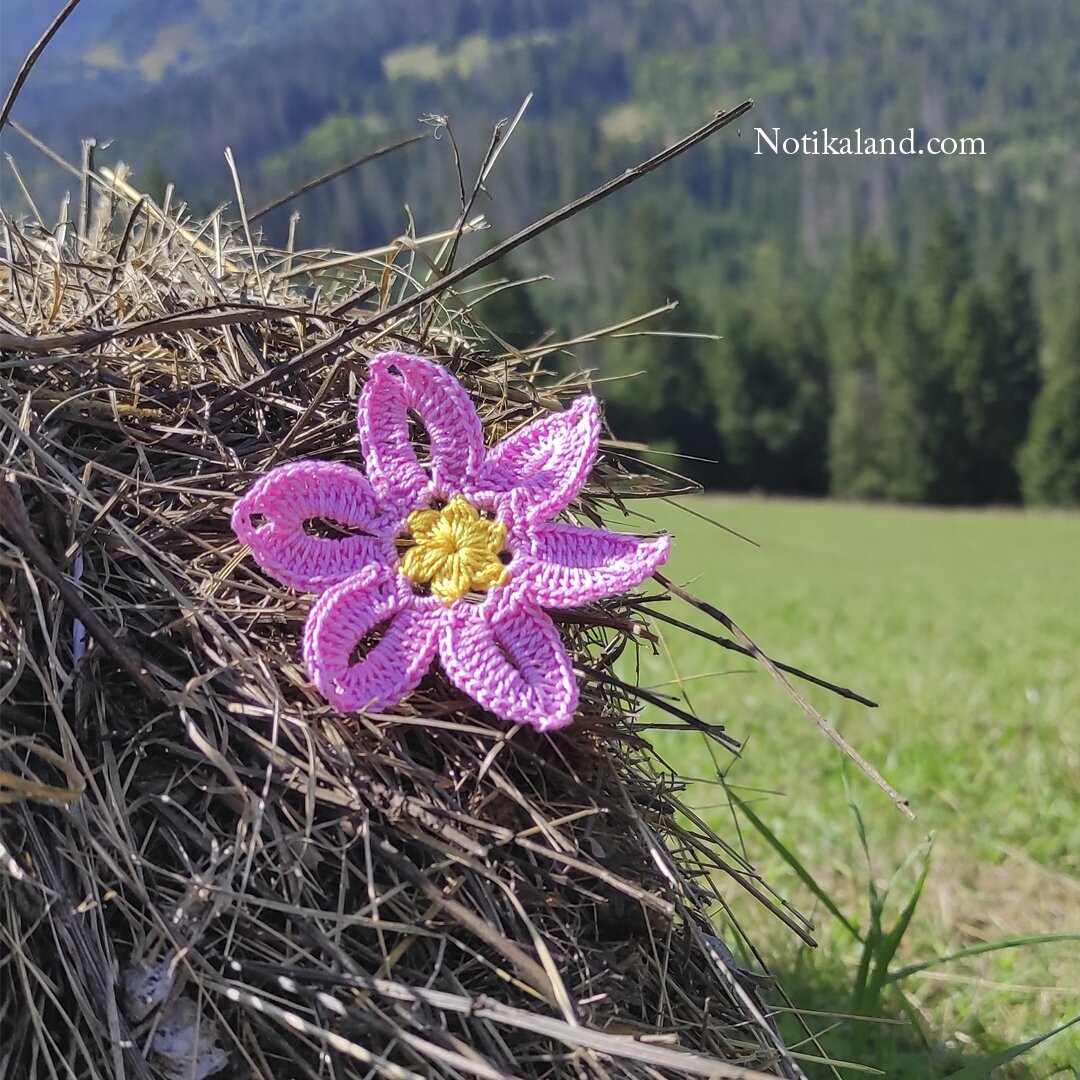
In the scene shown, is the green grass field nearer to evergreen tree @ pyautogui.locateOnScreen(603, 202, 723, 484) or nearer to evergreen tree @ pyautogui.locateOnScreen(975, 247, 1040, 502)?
evergreen tree @ pyautogui.locateOnScreen(603, 202, 723, 484)

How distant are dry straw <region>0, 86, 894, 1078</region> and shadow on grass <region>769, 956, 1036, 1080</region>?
56 centimetres

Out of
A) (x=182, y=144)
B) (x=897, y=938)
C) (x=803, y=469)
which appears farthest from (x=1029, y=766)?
(x=182, y=144)

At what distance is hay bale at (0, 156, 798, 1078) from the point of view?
2.75ft

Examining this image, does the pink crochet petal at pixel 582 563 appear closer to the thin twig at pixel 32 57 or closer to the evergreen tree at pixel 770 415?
the thin twig at pixel 32 57

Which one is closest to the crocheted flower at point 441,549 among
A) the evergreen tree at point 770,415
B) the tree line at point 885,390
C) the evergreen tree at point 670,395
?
the tree line at point 885,390

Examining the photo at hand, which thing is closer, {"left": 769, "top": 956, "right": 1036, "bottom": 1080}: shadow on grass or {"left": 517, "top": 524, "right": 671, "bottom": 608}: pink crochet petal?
{"left": 517, "top": 524, "right": 671, "bottom": 608}: pink crochet petal

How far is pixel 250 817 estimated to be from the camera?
88 cm

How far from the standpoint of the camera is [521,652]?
0.99 meters

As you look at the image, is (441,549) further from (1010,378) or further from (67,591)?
(1010,378)

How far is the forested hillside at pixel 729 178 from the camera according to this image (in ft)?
113

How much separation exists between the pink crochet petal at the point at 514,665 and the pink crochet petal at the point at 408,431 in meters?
0.14

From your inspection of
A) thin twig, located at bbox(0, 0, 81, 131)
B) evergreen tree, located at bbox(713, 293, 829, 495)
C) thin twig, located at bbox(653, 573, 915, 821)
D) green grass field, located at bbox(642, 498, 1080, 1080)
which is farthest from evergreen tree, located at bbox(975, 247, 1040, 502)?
thin twig, located at bbox(0, 0, 81, 131)

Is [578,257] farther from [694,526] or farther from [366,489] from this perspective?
[366,489]

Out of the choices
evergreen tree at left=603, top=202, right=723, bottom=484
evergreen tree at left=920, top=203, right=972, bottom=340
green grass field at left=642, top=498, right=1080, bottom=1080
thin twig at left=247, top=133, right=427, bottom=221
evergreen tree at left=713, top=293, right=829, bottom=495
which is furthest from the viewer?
evergreen tree at left=920, top=203, right=972, bottom=340
